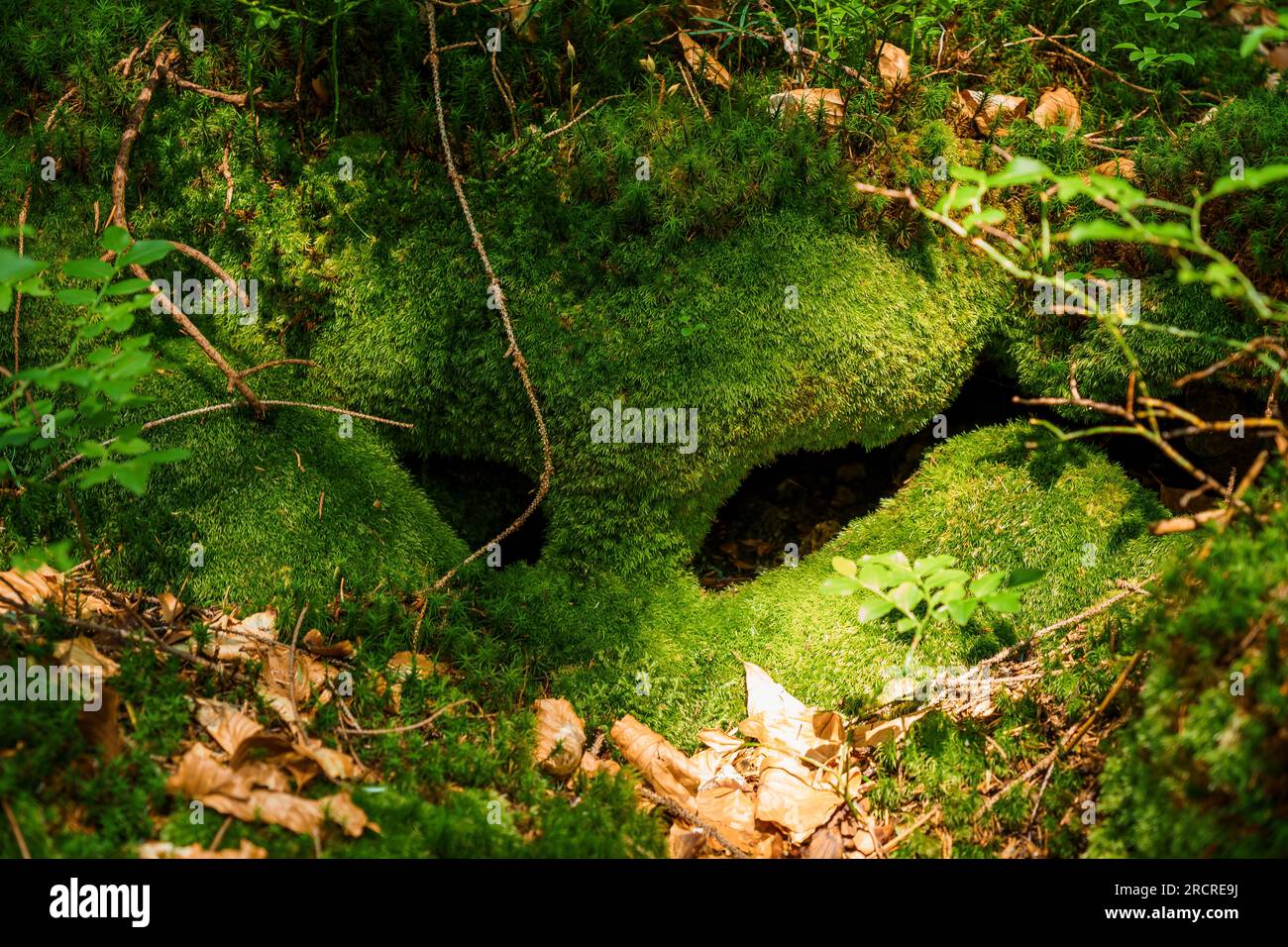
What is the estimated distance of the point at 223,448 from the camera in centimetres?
357

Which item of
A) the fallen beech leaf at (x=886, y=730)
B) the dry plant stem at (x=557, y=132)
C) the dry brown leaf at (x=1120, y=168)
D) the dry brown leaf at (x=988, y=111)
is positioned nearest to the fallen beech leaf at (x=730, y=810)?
the fallen beech leaf at (x=886, y=730)

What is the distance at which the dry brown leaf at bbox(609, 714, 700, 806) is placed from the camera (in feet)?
10.5

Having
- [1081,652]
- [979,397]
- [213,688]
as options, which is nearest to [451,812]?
[213,688]

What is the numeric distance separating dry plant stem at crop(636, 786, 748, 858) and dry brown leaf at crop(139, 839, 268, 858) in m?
1.30

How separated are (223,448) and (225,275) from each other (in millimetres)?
762

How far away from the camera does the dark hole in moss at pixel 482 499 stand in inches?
170

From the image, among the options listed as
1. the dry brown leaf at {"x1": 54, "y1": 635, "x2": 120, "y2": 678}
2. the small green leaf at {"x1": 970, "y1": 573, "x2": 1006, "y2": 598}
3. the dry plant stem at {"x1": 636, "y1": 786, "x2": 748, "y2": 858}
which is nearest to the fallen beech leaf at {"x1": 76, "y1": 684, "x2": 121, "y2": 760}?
the dry brown leaf at {"x1": 54, "y1": 635, "x2": 120, "y2": 678}

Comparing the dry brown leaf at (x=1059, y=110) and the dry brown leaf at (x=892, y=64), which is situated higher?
the dry brown leaf at (x=892, y=64)

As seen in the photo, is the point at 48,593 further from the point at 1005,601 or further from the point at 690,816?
the point at 1005,601

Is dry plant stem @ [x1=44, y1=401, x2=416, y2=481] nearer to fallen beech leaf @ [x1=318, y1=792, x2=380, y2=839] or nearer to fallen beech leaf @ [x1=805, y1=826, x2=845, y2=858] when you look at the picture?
fallen beech leaf @ [x1=318, y1=792, x2=380, y2=839]

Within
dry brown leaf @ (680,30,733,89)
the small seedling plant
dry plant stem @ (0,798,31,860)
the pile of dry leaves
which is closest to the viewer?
dry plant stem @ (0,798,31,860)

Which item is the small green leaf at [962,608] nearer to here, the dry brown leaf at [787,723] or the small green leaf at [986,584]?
the small green leaf at [986,584]

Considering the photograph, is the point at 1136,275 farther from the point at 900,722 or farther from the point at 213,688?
the point at 213,688

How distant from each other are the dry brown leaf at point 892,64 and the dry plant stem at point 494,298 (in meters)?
2.04
